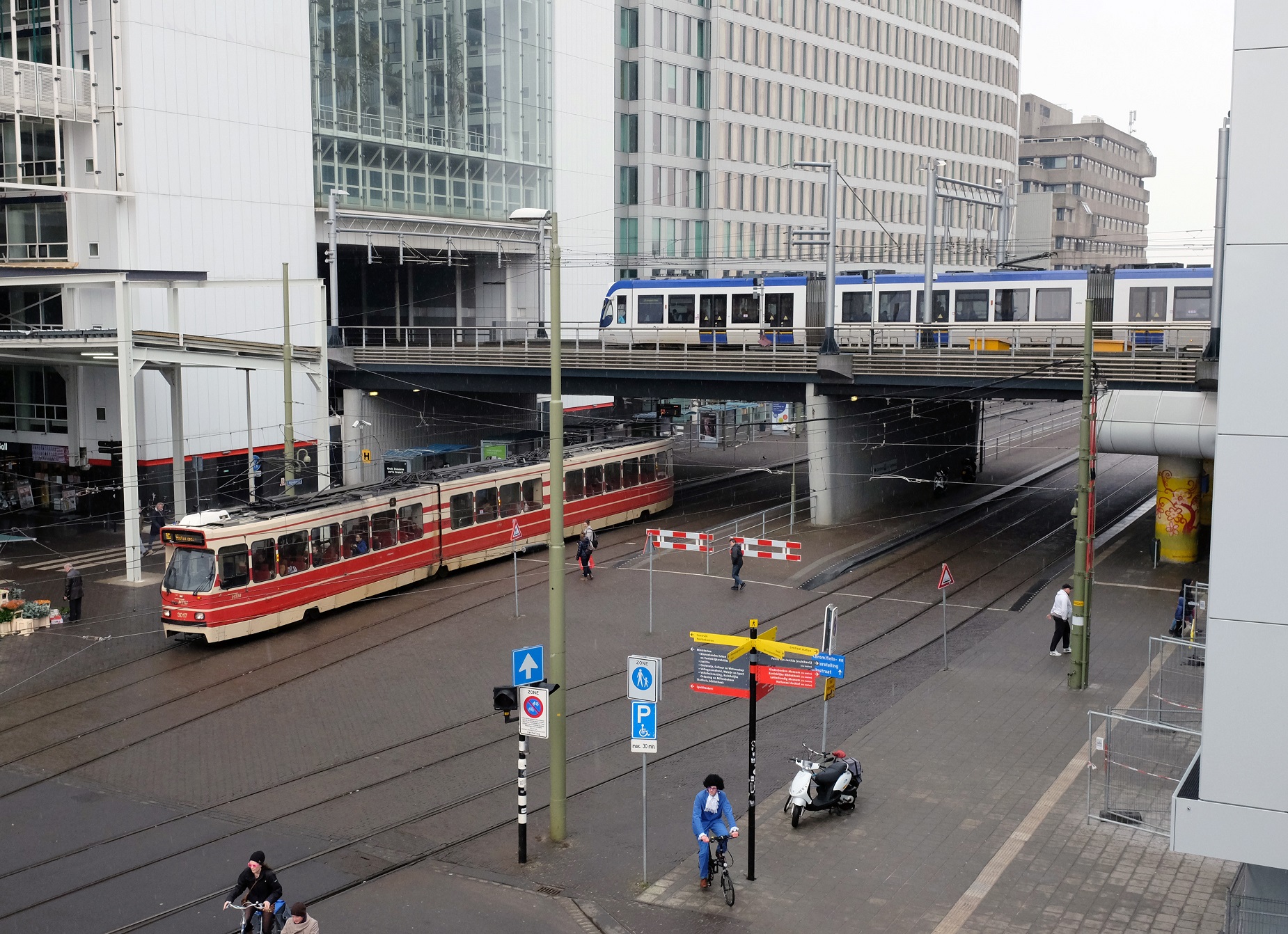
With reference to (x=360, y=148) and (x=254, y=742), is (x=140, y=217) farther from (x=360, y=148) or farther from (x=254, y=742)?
(x=254, y=742)

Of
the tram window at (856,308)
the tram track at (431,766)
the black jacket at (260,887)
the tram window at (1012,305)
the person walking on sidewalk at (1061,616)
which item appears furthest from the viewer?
A: the tram window at (856,308)

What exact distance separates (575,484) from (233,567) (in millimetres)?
13800

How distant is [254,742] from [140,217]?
2798cm

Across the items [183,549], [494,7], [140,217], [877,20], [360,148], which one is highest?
[877,20]

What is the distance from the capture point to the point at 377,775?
18.2 meters

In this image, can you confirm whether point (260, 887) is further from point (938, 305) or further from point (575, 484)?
point (938, 305)

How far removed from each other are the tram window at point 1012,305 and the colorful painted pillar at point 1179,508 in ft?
29.3

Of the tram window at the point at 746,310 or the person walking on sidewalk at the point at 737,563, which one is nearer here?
the person walking on sidewalk at the point at 737,563

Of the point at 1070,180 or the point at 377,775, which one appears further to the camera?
the point at 1070,180

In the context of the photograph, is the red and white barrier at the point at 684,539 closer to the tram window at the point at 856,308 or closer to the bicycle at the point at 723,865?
the bicycle at the point at 723,865

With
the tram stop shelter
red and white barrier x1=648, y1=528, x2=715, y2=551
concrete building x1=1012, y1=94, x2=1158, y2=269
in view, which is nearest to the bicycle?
red and white barrier x1=648, y1=528, x2=715, y2=551

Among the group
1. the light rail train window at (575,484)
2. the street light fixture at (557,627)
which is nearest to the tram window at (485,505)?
the light rail train window at (575,484)

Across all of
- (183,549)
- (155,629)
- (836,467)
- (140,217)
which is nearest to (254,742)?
(183,549)

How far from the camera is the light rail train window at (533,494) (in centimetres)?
3559
